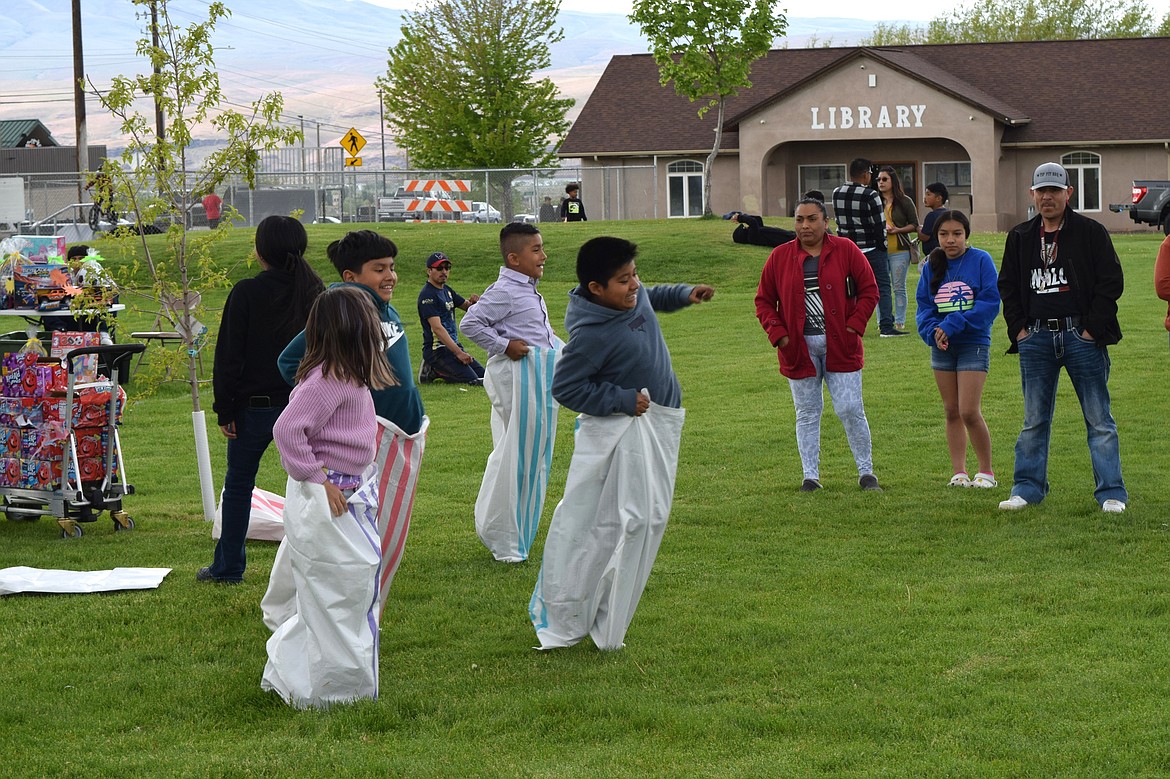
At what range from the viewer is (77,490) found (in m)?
9.38

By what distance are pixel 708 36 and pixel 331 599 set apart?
102ft

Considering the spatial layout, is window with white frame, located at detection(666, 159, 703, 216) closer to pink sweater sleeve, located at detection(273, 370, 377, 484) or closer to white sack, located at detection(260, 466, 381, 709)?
pink sweater sleeve, located at detection(273, 370, 377, 484)

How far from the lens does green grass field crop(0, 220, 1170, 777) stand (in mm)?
5074

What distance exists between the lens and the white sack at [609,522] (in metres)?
6.17

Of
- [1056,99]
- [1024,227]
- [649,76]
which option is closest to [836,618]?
[1024,227]

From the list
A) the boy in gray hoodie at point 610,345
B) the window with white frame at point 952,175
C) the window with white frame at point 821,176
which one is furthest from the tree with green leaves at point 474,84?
the boy in gray hoodie at point 610,345

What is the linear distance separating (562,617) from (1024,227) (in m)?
4.29

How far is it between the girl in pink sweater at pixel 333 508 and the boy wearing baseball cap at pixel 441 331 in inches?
316

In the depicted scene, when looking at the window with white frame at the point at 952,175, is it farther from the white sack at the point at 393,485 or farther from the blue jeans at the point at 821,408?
the white sack at the point at 393,485

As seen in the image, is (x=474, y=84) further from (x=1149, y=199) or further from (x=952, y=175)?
(x=1149, y=199)

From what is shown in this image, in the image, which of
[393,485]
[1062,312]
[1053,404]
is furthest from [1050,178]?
[393,485]

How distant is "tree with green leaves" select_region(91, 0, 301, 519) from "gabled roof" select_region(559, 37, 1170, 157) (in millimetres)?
34228

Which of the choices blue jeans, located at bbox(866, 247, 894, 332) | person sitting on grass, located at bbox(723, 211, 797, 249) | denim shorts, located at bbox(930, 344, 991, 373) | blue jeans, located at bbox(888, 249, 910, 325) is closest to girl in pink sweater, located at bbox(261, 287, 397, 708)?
person sitting on grass, located at bbox(723, 211, 797, 249)

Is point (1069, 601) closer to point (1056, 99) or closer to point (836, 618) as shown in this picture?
point (836, 618)
